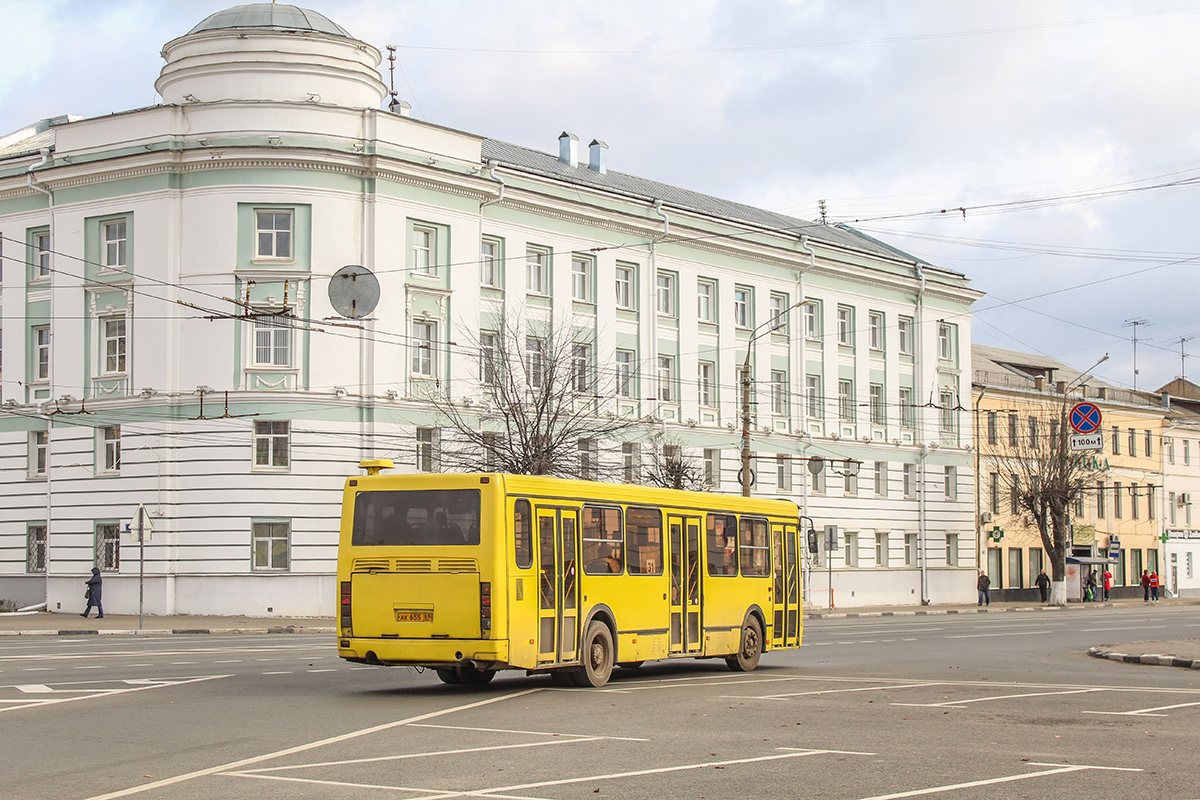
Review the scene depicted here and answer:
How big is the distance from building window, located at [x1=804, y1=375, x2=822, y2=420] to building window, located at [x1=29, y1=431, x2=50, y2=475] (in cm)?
2794

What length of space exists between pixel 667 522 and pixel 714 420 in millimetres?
34679

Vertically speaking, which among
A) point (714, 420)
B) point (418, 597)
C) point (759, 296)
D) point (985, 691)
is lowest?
point (985, 691)

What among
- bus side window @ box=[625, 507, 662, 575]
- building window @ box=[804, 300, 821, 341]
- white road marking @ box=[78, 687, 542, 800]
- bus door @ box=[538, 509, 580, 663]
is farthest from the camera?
building window @ box=[804, 300, 821, 341]

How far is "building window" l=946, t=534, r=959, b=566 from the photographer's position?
6500cm

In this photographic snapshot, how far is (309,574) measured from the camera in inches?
1636

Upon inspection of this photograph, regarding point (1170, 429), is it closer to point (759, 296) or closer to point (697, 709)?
point (759, 296)

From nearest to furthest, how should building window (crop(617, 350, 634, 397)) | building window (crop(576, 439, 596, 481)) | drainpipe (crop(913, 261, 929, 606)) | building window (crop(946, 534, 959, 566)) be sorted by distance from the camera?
building window (crop(576, 439, 596, 481)) → building window (crop(617, 350, 634, 397)) → drainpipe (crop(913, 261, 929, 606)) → building window (crop(946, 534, 959, 566))

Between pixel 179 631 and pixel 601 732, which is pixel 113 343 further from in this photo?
pixel 601 732

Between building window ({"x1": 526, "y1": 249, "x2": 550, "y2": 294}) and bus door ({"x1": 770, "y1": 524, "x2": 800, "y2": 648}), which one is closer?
bus door ({"x1": 770, "y1": 524, "x2": 800, "y2": 648})

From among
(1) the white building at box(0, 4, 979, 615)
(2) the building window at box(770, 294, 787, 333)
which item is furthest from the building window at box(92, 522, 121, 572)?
(2) the building window at box(770, 294, 787, 333)

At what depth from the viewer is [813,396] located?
194ft

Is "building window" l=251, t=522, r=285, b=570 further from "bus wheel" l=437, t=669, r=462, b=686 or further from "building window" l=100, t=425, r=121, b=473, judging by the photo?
"bus wheel" l=437, t=669, r=462, b=686

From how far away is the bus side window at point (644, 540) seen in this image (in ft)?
64.5

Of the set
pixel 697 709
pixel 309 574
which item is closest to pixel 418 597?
pixel 697 709
